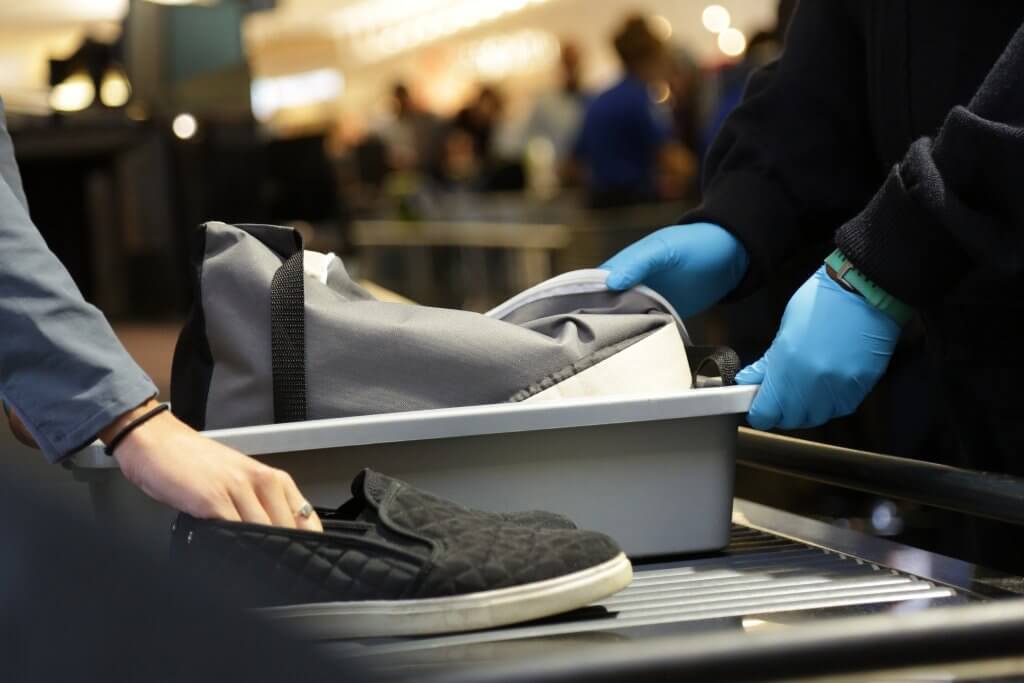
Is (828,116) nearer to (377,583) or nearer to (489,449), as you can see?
(489,449)

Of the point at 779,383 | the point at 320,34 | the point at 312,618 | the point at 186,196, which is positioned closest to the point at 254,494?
the point at 312,618

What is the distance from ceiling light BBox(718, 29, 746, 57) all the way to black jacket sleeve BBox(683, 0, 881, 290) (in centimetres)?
1019

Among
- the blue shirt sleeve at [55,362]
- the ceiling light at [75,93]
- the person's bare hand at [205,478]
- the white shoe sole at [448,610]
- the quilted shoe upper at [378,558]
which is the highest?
the ceiling light at [75,93]

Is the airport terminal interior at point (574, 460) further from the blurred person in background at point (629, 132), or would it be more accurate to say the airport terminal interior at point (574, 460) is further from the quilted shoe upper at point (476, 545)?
the blurred person in background at point (629, 132)

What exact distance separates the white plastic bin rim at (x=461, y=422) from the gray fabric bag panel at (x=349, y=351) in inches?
1.7

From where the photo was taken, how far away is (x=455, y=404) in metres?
1.01

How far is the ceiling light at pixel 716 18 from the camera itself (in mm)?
11797

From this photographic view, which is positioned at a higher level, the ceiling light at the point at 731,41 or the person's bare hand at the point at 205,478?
the ceiling light at the point at 731,41

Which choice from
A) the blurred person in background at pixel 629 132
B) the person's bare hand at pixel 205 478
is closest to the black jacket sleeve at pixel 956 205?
the person's bare hand at pixel 205 478

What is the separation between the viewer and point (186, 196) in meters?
3.31

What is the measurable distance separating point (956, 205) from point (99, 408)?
67cm

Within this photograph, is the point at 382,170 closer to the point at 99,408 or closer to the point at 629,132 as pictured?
the point at 629,132

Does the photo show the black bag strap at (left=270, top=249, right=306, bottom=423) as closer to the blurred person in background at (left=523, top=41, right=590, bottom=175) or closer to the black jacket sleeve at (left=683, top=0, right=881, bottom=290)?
the black jacket sleeve at (left=683, top=0, right=881, bottom=290)

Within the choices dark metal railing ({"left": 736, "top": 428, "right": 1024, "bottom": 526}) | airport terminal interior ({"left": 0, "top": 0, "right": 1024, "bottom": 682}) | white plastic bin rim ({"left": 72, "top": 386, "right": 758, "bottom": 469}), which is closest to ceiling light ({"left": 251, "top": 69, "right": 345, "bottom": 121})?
airport terminal interior ({"left": 0, "top": 0, "right": 1024, "bottom": 682})
